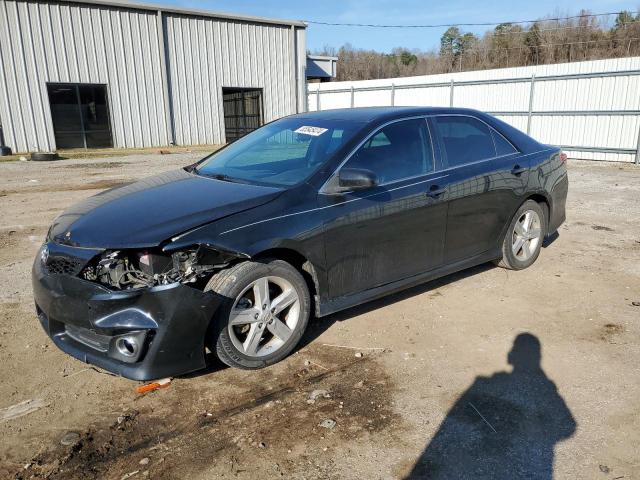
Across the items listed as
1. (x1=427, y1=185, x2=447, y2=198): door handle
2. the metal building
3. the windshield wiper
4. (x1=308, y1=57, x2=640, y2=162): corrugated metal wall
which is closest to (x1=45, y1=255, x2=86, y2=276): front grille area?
the windshield wiper

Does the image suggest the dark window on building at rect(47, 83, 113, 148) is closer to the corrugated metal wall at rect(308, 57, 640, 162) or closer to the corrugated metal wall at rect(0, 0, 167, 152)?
the corrugated metal wall at rect(0, 0, 167, 152)

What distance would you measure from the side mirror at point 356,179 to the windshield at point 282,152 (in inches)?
9.1

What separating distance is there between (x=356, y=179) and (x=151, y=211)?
1381 millimetres

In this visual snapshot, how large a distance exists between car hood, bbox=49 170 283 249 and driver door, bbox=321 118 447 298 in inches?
22.6

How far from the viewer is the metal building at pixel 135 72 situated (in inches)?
717

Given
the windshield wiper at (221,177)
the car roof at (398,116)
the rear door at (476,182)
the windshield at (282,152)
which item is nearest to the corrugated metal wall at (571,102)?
the car roof at (398,116)

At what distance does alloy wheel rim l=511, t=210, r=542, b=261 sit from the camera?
5.19 meters

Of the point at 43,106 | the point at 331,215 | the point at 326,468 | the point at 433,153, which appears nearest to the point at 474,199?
the point at 433,153

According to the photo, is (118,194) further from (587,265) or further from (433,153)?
(587,265)

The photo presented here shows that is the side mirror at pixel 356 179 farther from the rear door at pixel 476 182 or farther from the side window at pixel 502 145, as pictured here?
the side window at pixel 502 145

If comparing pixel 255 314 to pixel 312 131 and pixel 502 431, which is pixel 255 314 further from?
pixel 312 131

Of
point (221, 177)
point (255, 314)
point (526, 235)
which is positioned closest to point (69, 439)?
point (255, 314)

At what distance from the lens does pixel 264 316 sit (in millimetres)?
3330

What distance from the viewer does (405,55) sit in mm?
82688
